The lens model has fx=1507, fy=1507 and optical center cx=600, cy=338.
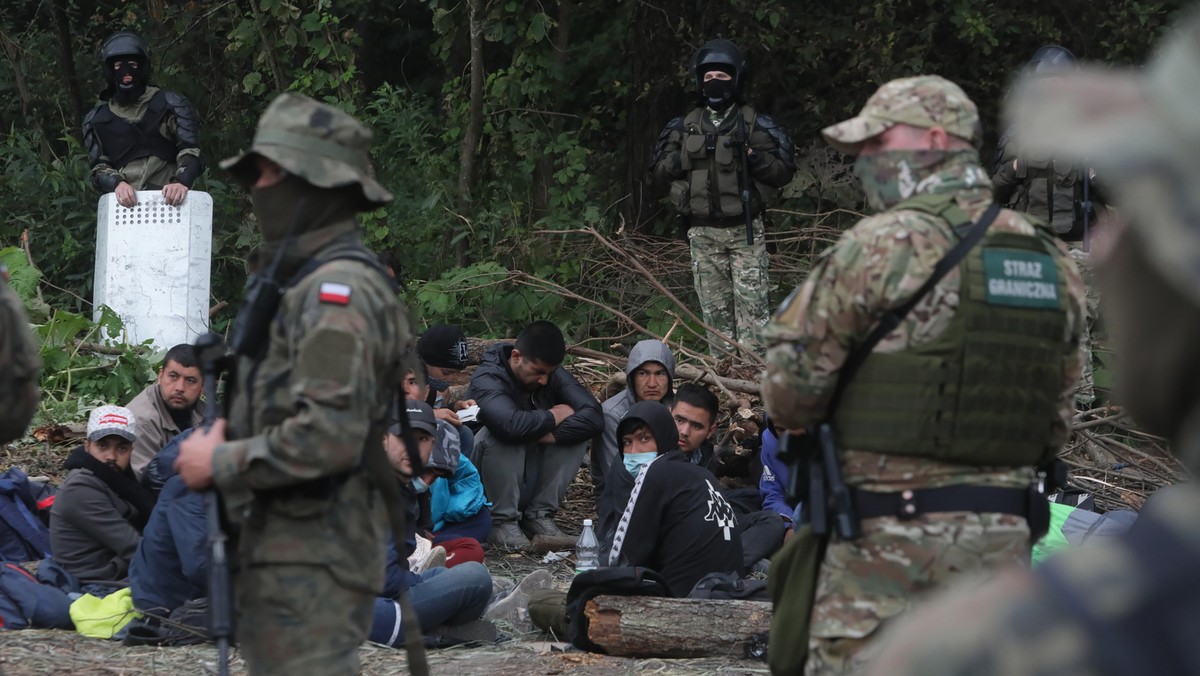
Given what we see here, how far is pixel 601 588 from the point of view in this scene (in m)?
6.22

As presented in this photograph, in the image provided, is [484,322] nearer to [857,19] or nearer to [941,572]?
[857,19]

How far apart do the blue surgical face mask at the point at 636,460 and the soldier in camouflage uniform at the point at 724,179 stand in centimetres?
284

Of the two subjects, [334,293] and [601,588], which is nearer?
[334,293]

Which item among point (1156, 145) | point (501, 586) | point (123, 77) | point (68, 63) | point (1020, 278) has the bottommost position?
point (501, 586)

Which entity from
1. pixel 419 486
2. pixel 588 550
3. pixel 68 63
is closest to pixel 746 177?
pixel 588 550

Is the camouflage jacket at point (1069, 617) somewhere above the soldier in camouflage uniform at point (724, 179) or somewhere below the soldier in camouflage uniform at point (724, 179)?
below

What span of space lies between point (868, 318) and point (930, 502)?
1.43 feet

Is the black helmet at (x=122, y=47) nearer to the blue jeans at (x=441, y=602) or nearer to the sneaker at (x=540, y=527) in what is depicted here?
the sneaker at (x=540, y=527)

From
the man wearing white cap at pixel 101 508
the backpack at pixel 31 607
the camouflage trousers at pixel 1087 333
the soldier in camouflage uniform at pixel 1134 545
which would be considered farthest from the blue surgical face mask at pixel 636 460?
the soldier in camouflage uniform at pixel 1134 545

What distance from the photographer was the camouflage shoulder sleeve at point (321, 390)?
324 centimetres

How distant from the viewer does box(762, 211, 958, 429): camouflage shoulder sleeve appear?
133 inches

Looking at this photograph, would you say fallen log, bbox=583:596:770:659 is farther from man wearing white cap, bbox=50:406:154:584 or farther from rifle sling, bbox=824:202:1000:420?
rifle sling, bbox=824:202:1000:420

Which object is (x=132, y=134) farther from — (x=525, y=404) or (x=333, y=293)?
(x=333, y=293)

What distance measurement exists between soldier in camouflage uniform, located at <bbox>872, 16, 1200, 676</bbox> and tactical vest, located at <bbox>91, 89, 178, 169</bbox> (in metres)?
10.1
